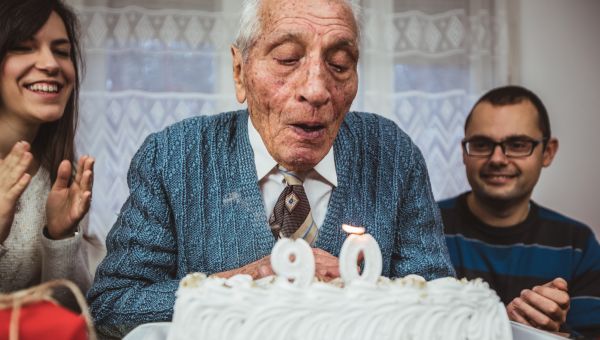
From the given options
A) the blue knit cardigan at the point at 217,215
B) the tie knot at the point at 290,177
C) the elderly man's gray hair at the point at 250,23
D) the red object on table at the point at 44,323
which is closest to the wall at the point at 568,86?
the blue knit cardigan at the point at 217,215

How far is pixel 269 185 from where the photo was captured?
156 cm

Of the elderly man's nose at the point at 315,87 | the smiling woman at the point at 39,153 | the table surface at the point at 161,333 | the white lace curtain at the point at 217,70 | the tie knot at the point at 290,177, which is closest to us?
the table surface at the point at 161,333

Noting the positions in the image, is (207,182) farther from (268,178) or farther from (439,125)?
(439,125)

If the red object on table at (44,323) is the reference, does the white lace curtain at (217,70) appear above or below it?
above

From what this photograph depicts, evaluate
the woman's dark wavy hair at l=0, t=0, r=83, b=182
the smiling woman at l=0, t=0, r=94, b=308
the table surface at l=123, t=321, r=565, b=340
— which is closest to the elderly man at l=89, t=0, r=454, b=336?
the table surface at l=123, t=321, r=565, b=340

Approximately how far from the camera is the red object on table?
0.86m

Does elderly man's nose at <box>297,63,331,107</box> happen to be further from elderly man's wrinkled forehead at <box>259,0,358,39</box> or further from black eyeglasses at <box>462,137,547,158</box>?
black eyeglasses at <box>462,137,547,158</box>

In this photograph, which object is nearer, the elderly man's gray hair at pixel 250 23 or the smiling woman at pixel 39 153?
the elderly man's gray hair at pixel 250 23

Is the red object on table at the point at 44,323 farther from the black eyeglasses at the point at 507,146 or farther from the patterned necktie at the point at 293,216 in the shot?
the black eyeglasses at the point at 507,146

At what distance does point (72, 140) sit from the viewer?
6.73 ft

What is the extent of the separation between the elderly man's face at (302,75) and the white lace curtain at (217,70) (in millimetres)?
1379

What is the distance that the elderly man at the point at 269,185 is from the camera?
1.41 meters

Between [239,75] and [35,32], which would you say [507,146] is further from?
[35,32]

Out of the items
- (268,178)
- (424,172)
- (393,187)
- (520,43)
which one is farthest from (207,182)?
(520,43)
